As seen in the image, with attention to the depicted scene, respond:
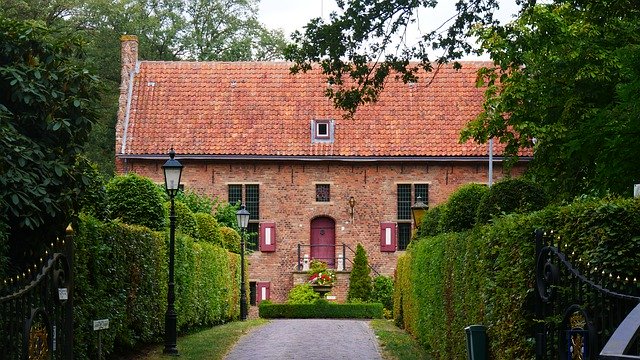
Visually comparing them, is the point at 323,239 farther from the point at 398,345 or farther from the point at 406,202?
the point at 398,345

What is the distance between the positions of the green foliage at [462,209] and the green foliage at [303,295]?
64.3 feet

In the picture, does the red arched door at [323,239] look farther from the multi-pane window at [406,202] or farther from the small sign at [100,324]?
the small sign at [100,324]

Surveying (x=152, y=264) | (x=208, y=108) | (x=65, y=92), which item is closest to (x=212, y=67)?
(x=208, y=108)

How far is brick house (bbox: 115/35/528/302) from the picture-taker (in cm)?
4116

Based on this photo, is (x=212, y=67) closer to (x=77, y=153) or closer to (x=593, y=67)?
(x=593, y=67)

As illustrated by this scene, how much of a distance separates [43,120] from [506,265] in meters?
4.81

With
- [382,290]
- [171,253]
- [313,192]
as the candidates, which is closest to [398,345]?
[171,253]

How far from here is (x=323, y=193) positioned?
42125mm

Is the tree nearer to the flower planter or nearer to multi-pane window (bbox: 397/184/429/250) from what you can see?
the flower planter

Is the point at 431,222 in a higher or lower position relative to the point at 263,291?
higher

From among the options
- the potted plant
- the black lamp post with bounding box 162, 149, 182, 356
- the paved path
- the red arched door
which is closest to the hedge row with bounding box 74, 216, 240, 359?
the black lamp post with bounding box 162, 149, 182, 356

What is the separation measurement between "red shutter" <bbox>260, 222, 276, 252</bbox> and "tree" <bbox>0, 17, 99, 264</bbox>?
29847mm

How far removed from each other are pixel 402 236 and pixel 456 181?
2.86m

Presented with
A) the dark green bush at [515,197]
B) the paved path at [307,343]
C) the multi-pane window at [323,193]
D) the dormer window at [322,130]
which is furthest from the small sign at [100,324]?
the multi-pane window at [323,193]
